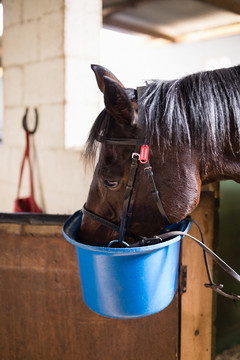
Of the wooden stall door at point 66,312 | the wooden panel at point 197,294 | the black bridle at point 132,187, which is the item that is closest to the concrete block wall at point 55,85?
the wooden stall door at point 66,312

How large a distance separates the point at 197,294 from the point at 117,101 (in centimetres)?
99

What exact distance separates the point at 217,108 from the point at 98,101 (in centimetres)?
107

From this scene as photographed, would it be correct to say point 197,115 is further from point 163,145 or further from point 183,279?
point 183,279

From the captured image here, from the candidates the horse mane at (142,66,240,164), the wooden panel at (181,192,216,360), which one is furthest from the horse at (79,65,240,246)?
the wooden panel at (181,192,216,360)

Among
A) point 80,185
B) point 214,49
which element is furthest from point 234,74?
point 214,49

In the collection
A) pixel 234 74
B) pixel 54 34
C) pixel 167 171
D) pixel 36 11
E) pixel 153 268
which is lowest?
pixel 153 268

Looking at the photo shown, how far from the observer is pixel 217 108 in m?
0.98

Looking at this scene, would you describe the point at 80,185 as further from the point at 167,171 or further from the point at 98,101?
the point at 167,171

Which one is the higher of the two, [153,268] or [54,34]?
[54,34]

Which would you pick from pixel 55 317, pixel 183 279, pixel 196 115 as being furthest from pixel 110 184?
pixel 55 317

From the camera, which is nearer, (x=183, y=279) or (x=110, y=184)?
(x=110, y=184)

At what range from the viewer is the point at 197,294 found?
4.87 feet

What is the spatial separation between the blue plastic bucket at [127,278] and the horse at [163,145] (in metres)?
0.09

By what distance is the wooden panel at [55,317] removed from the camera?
1.49 m
